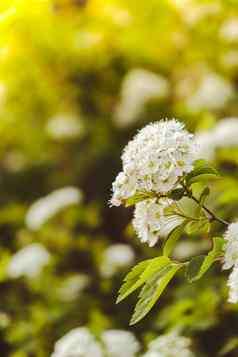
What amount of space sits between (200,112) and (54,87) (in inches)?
50.1

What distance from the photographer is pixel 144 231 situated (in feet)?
5.55

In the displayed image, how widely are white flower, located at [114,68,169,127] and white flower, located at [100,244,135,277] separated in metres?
1.32

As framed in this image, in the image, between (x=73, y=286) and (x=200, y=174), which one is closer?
(x=200, y=174)

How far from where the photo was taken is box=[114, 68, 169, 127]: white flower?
4598mm

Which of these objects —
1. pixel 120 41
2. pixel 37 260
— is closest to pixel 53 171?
pixel 120 41

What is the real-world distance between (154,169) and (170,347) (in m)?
0.85

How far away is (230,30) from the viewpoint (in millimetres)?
4371

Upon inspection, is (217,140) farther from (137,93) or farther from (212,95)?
(137,93)

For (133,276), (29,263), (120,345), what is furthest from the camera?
(29,263)

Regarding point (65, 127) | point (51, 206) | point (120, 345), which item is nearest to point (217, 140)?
point (51, 206)

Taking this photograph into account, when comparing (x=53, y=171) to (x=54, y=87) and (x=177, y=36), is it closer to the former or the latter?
(x=54, y=87)

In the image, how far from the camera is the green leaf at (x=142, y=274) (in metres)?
1.64

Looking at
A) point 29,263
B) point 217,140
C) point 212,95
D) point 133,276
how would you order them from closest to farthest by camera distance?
1. point 133,276
2. point 217,140
3. point 29,263
4. point 212,95

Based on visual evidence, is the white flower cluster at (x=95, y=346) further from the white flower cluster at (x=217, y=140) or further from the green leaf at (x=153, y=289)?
the white flower cluster at (x=217, y=140)
